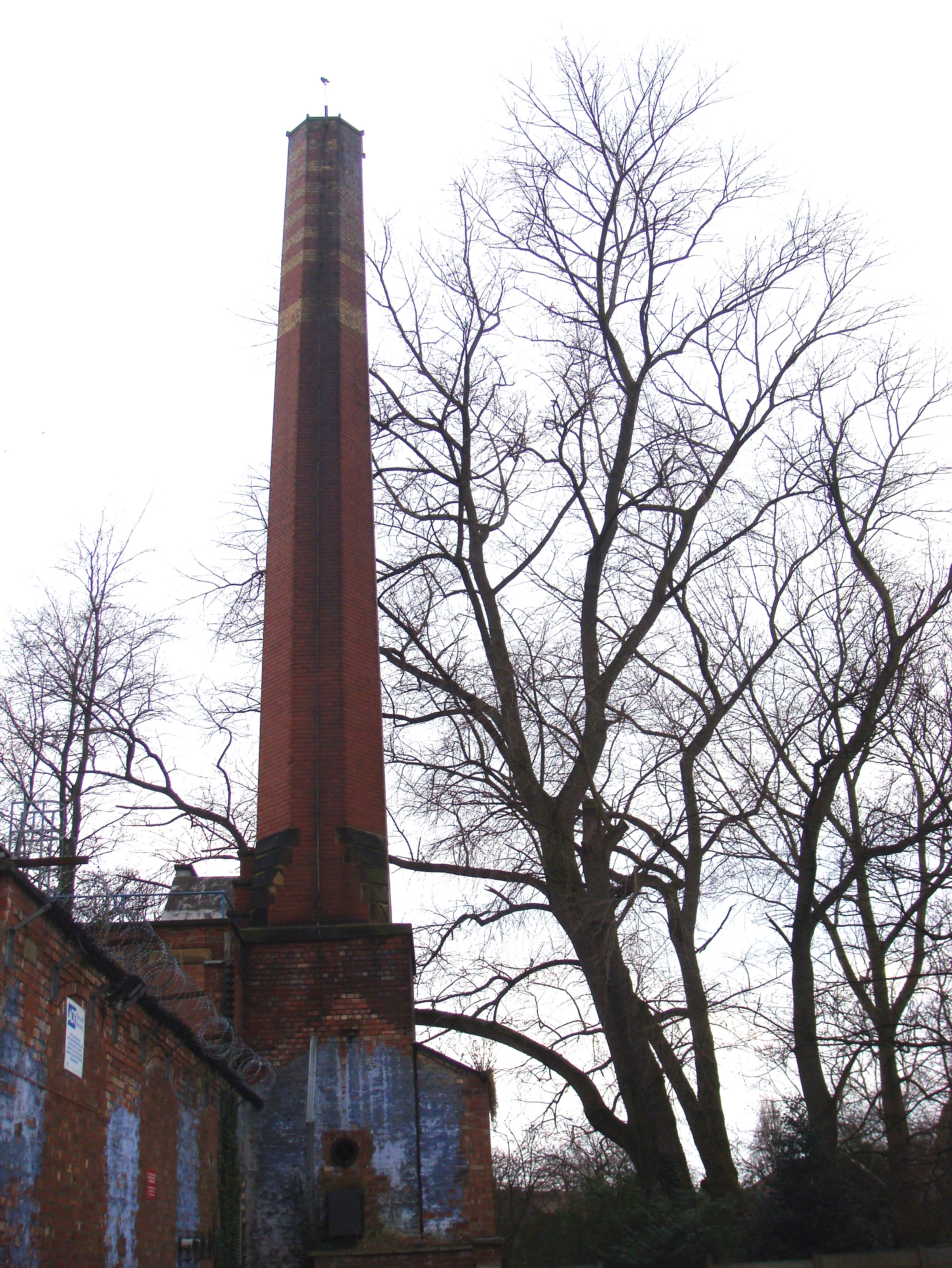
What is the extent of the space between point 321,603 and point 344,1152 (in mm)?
6311

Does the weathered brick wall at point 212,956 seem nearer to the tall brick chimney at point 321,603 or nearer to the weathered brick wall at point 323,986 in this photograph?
the weathered brick wall at point 323,986

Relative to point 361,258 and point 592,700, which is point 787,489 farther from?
point 361,258

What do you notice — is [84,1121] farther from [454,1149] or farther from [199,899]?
[199,899]

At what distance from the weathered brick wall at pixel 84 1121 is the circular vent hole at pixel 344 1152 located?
194 centimetres

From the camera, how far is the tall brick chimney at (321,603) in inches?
497

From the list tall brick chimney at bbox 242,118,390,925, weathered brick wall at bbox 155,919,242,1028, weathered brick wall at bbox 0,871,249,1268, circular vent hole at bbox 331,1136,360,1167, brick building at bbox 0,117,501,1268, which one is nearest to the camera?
weathered brick wall at bbox 0,871,249,1268

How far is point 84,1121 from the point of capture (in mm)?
6727

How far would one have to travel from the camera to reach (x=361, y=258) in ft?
59.4

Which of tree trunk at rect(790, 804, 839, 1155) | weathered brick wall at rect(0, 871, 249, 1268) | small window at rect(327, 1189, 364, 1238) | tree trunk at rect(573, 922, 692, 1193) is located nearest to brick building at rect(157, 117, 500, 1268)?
small window at rect(327, 1189, 364, 1238)

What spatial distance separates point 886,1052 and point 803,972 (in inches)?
54.7

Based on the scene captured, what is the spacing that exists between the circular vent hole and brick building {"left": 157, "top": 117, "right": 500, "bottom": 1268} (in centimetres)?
2

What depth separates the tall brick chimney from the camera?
1262 centimetres

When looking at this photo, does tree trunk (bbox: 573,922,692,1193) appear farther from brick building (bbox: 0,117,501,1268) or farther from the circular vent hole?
the circular vent hole

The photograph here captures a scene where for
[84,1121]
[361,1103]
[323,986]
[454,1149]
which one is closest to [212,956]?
[323,986]
